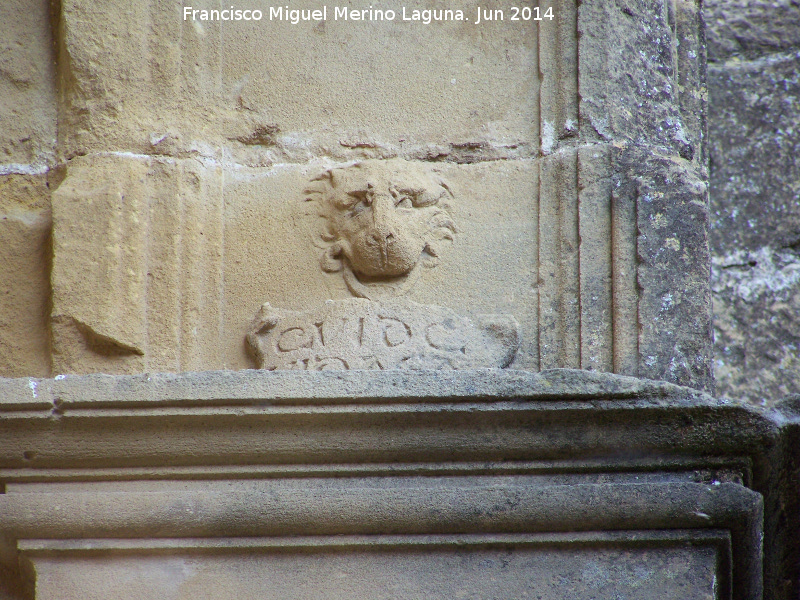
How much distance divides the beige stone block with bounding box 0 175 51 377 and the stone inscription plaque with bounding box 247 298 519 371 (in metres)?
0.47

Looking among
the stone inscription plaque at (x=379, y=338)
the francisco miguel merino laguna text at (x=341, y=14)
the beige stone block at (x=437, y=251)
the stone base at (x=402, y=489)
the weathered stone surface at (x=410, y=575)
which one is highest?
the francisco miguel merino laguna text at (x=341, y=14)

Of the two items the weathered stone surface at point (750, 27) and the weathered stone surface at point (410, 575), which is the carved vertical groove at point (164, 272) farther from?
the weathered stone surface at point (750, 27)

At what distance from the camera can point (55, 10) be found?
268 cm

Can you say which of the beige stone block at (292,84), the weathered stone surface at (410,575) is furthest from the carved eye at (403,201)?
the weathered stone surface at (410,575)

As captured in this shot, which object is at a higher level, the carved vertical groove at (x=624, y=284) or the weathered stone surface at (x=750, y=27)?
the weathered stone surface at (x=750, y=27)

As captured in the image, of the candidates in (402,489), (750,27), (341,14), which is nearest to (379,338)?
(402,489)

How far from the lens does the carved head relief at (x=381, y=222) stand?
2.41 metres

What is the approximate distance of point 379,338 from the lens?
2348 millimetres

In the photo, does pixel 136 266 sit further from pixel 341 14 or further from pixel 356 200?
pixel 341 14

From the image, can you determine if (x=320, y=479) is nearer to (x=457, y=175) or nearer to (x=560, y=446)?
(x=560, y=446)

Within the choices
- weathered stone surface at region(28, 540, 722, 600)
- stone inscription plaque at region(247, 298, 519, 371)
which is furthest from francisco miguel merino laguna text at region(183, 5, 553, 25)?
weathered stone surface at region(28, 540, 722, 600)

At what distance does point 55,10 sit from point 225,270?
2.53 ft

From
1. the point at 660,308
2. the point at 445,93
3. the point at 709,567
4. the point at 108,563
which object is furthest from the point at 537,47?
the point at 108,563

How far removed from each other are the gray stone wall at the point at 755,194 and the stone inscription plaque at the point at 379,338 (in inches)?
37.9
